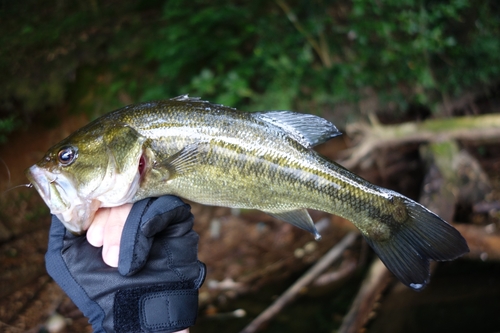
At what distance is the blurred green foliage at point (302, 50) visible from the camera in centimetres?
530

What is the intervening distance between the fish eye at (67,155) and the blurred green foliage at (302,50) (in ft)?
→ 10.8

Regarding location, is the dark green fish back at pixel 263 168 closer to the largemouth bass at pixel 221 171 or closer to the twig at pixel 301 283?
the largemouth bass at pixel 221 171

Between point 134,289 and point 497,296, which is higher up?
point 134,289

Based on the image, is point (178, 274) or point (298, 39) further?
point (298, 39)

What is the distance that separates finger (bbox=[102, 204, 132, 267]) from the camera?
2.00 metres

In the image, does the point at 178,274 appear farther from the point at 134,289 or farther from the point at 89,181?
the point at 89,181

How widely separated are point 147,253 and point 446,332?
9.91 ft

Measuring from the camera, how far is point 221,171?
204 centimetres

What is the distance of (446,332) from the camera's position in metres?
3.56

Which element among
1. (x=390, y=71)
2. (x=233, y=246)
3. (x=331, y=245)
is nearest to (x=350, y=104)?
(x=390, y=71)

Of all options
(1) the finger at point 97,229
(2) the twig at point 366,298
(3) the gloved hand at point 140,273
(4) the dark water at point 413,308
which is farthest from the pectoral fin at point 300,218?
(4) the dark water at point 413,308

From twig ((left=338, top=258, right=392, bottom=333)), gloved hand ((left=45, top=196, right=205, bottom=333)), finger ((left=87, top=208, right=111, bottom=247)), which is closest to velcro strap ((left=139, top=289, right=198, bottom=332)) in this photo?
gloved hand ((left=45, top=196, right=205, bottom=333))

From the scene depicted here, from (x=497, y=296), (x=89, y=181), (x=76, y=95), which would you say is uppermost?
(x=89, y=181)

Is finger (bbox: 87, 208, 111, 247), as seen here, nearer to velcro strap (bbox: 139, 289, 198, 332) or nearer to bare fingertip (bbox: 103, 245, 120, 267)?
bare fingertip (bbox: 103, 245, 120, 267)
